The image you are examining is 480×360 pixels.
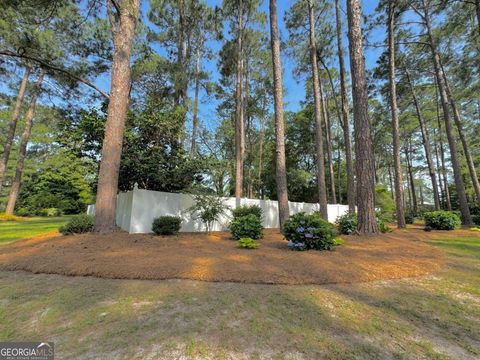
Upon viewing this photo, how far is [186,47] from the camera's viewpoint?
13.8 meters

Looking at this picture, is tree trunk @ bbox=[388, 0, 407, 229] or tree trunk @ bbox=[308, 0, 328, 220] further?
tree trunk @ bbox=[388, 0, 407, 229]

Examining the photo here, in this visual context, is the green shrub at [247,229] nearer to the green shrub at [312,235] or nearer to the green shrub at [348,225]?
the green shrub at [312,235]

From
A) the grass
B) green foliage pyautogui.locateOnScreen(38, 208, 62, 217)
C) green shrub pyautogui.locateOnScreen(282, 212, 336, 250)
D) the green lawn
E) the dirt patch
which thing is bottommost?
the grass

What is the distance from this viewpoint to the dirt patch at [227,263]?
11.7 feet

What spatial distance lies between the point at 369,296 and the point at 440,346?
1.07m

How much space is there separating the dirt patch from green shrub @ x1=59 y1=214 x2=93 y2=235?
54.6 inches

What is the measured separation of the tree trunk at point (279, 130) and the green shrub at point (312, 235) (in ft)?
8.71

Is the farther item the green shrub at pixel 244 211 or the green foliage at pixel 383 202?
the green foliage at pixel 383 202

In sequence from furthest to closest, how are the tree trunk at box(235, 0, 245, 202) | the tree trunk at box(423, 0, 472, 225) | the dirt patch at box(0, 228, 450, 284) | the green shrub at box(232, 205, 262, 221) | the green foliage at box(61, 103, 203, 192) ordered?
1. the tree trunk at box(235, 0, 245, 202)
2. the tree trunk at box(423, 0, 472, 225)
3. the green shrub at box(232, 205, 262, 221)
4. the green foliage at box(61, 103, 203, 192)
5. the dirt patch at box(0, 228, 450, 284)

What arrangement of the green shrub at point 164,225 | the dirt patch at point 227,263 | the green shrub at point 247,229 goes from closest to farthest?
the dirt patch at point 227,263 < the green shrub at point 247,229 < the green shrub at point 164,225

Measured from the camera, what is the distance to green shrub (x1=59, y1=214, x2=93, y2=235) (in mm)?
6828

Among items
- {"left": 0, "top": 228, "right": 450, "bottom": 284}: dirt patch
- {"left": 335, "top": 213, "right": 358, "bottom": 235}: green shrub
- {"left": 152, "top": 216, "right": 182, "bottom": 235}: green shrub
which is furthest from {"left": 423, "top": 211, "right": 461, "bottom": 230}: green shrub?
{"left": 152, "top": 216, "right": 182, "bottom": 235}: green shrub

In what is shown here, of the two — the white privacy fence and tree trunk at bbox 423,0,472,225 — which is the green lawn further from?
tree trunk at bbox 423,0,472,225

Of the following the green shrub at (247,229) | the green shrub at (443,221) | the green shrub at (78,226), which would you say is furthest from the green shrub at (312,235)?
the green shrub at (443,221)
